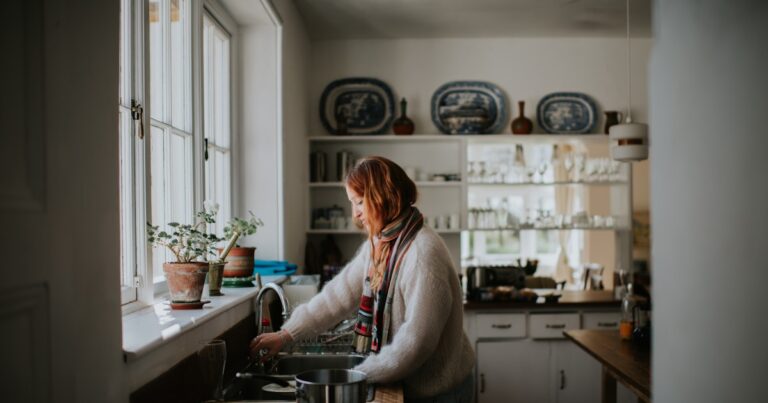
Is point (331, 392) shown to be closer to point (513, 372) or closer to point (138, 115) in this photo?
point (138, 115)

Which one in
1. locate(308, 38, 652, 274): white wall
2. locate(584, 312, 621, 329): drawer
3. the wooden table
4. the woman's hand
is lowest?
locate(584, 312, 621, 329): drawer

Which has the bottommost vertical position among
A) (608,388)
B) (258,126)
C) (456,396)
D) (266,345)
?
(608,388)

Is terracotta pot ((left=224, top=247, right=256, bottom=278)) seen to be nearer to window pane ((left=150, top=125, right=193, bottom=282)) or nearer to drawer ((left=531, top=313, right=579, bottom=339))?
window pane ((left=150, top=125, right=193, bottom=282))

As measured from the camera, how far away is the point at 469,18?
5055mm

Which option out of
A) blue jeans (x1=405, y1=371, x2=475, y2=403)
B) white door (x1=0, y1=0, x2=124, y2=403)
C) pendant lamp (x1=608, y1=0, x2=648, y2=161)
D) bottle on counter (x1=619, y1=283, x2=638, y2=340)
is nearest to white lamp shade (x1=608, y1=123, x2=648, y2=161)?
pendant lamp (x1=608, y1=0, x2=648, y2=161)

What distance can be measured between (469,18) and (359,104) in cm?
116

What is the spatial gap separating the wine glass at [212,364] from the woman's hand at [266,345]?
1.70ft

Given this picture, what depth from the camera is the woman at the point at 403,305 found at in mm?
2043

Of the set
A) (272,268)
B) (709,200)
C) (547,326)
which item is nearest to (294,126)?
(272,268)

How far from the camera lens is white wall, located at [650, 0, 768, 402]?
440 mm

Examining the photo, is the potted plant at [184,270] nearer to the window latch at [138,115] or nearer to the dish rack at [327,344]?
the window latch at [138,115]

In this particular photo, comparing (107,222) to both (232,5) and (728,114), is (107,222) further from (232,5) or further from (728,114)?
(232,5)

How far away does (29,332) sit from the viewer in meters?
0.95

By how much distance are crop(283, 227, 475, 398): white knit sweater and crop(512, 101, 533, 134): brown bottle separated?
322 centimetres
